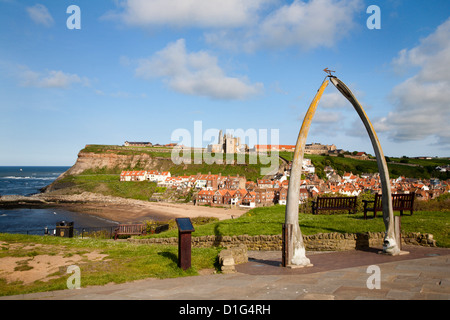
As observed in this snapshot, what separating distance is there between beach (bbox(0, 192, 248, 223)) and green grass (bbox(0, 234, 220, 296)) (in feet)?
122

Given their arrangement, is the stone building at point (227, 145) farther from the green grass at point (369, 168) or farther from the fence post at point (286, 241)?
the fence post at point (286, 241)

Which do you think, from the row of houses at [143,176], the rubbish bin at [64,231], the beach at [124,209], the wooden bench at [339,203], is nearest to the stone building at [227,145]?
the row of houses at [143,176]

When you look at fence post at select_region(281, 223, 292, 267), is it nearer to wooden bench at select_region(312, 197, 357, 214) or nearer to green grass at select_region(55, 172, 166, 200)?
wooden bench at select_region(312, 197, 357, 214)

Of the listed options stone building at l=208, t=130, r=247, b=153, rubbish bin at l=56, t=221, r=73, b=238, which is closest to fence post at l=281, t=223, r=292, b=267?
rubbish bin at l=56, t=221, r=73, b=238

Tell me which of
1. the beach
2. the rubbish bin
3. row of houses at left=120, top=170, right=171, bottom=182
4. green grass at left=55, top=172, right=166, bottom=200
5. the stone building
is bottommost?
the beach

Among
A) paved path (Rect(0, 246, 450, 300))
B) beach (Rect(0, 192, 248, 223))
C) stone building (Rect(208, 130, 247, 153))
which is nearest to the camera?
paved path (Rect(0, 246, 450, 300))

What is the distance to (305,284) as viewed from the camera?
22.5ft

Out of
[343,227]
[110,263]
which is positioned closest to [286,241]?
[343,227]

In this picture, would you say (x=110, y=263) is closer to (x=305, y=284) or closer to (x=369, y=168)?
(x=305, y=284)

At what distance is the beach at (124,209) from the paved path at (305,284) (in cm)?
4087

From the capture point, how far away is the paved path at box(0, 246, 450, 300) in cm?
601

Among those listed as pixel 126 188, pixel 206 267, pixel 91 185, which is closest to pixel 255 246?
pixel 206 267

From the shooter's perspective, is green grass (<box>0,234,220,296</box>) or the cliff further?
the cliff
